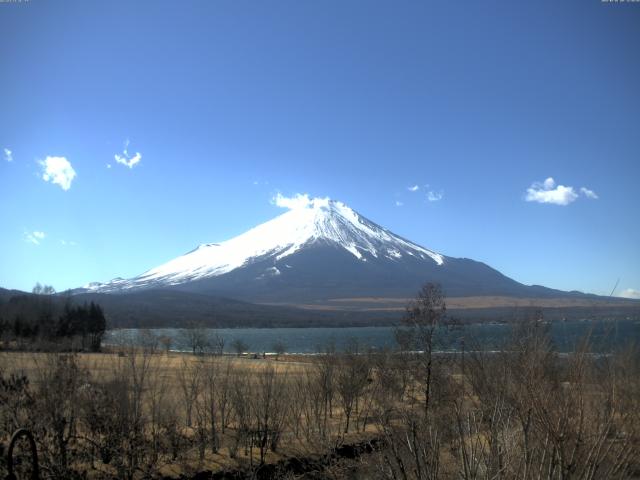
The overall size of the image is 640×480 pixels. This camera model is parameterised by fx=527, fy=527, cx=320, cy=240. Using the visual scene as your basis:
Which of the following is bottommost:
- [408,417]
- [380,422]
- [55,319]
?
[55,319]

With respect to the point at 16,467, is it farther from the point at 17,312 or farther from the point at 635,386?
the point at 17,312

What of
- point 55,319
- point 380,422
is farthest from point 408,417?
point 55,319

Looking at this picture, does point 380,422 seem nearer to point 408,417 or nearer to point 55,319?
point 408,417

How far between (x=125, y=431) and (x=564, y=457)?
36.6 ft

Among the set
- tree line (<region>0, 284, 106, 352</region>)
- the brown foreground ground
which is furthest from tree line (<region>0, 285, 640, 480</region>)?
tree line (<region>0, 284, 106, 352</region>)

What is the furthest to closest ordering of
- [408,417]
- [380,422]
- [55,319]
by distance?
[55,319] → [380,422] → [408,417]

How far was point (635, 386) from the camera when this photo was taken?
28.2 feet

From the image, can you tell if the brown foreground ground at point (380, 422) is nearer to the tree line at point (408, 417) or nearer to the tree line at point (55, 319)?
the tree line at point (408, 417)

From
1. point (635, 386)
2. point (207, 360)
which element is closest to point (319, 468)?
point (207, 360)

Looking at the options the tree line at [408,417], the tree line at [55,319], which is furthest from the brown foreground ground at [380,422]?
the tree line at [55,319]

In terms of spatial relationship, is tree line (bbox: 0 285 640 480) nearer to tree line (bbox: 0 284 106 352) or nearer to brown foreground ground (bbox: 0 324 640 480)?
brown foreground ground (bbox: 0 324 640 480)

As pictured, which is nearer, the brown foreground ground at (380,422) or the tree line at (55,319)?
the brown foreground ground at (380,422)

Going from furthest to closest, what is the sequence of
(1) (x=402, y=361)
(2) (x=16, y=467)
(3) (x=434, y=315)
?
(1) (x=402, y=361), (3) (x=434, y=315), (2) (x=16, y=467)

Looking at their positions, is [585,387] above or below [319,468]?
above
